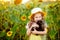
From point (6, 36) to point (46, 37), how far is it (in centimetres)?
36

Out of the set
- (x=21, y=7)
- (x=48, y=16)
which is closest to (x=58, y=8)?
(x=48, y=16)

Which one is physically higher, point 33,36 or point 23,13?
point 23,13

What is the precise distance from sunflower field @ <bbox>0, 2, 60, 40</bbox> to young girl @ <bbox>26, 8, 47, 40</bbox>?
0.12 ft

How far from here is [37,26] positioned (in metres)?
1.27

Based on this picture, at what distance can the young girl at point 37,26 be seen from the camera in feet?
4.16

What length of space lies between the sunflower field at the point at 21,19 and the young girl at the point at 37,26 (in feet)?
0.12

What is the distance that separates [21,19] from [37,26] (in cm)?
16

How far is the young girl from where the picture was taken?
127 cm

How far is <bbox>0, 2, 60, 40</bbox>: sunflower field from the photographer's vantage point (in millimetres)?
1270

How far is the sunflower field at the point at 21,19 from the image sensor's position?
127 centimetres

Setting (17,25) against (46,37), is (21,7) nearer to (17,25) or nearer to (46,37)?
(17,25)

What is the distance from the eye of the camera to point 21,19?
1285 mm

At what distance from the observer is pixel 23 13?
1292 mm

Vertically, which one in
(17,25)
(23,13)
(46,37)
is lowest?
(46,37)
